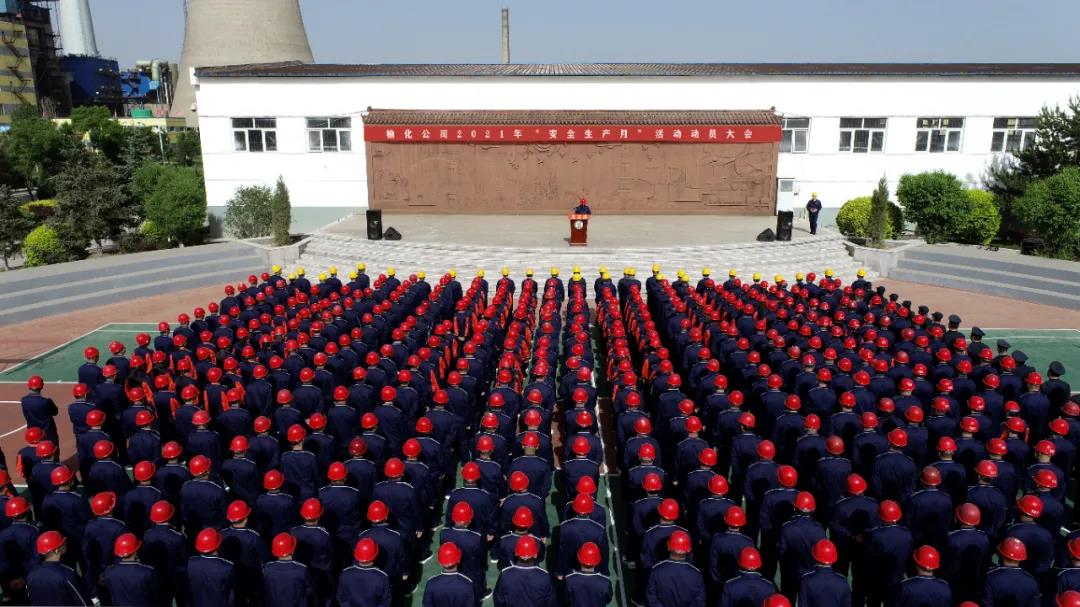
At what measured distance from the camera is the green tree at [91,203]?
1961 centimetres

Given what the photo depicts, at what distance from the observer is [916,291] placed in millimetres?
17844

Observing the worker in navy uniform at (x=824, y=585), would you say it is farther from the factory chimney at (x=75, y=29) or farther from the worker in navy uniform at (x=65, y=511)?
the factory chimney at (x=75, y=29)

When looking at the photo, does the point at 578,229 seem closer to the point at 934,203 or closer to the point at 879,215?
the point at 879,215

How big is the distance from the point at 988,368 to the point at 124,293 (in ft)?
57.9

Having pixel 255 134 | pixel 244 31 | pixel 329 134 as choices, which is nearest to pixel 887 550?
pixel 329 134

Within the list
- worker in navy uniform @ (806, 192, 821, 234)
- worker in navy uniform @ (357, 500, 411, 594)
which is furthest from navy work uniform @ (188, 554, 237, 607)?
worker in navy uniform @ (806, 192, 821, 234)

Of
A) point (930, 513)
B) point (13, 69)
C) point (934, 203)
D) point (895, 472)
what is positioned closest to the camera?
point (930, 513)

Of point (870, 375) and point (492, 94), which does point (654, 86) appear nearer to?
point (492, 94)

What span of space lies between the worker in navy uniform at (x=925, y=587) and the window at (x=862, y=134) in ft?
72.0

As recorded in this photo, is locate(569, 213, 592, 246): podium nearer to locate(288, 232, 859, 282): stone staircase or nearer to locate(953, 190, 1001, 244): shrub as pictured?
locate(288, 232, 859, 282): stone staircase

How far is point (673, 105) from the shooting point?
24219 millimetres

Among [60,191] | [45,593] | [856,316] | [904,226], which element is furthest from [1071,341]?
[60,191]

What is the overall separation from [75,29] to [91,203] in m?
107

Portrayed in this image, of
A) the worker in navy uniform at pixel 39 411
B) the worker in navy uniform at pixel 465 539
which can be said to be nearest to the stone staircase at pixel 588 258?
the worker in navy uniform at pixel 39 411
